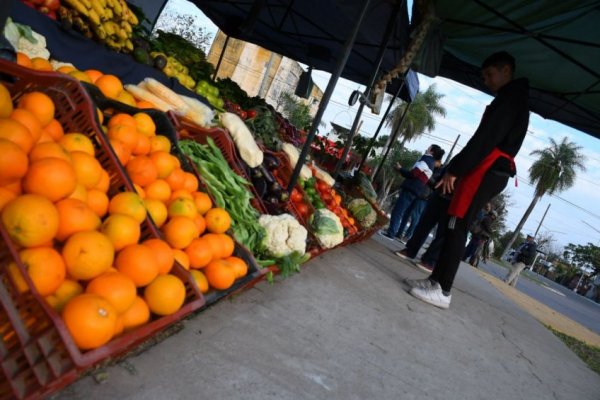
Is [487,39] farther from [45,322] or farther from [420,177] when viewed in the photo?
[45,322]

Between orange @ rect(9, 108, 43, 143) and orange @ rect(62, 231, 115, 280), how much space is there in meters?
0.45

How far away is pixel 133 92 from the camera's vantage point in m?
2.92

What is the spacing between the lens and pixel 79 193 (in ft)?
4.90

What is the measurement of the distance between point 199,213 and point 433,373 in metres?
1.82

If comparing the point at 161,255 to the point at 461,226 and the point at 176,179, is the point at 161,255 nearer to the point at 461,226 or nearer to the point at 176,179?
the point at 176,179

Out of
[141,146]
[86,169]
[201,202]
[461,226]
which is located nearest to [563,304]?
[461,226]

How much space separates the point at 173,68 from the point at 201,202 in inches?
148

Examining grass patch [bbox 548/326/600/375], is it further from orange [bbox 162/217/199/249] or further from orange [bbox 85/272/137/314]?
orange [bbox 85/272/137/314]

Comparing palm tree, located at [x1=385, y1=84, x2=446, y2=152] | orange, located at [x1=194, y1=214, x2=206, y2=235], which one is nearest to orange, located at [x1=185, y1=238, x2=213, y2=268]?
orange, located at [x1=194, y1=214, x2=206, y2=235]

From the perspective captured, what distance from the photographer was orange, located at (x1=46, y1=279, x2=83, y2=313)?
127cm

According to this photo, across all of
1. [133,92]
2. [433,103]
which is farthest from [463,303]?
[433,103]

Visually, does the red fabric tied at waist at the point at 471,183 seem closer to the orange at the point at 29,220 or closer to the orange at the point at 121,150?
the orange at the point at 121,150

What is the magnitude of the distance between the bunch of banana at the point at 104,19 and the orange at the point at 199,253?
2993 mm

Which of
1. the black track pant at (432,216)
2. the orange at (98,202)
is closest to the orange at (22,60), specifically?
the orange at (98,202)
